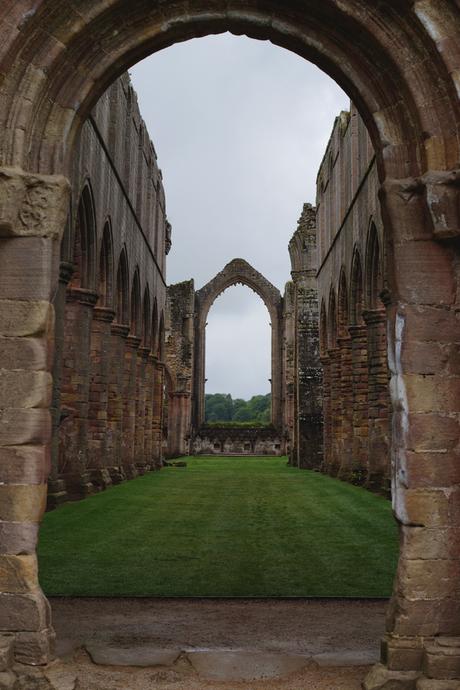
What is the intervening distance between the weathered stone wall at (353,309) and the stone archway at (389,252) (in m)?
6.97

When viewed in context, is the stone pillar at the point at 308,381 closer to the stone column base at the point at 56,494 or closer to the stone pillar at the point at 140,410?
the stone pillar at the point at 140,410

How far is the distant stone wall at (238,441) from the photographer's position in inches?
1458

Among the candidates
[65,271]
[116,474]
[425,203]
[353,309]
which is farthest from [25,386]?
[353,309]

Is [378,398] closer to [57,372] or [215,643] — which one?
[57,372]

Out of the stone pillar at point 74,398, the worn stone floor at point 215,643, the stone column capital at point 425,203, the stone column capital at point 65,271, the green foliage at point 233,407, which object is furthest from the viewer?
the green foliage at point 233,407

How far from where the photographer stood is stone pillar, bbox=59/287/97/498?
12422mm

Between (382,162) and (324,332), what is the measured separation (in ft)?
60.1

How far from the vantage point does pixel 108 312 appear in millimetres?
14664

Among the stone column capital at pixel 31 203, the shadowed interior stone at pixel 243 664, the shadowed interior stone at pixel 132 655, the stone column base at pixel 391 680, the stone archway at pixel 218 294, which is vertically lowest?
the shadowed interior stone at pixel 243 664

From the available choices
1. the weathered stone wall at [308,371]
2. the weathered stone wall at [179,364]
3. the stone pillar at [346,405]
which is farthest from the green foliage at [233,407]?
the stone pillar at [346,405]

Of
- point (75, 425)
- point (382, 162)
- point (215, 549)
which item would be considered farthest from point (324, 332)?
point (382, 162)

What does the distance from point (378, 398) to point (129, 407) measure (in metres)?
6.68

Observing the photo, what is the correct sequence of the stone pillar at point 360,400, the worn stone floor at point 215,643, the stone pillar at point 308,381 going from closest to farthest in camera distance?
the worn stone floor at point 215,643 < the stone pillar at point 360,400 < the stone pillar at point 308,381

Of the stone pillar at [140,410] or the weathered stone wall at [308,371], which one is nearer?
the stone pillar at [140,410]
